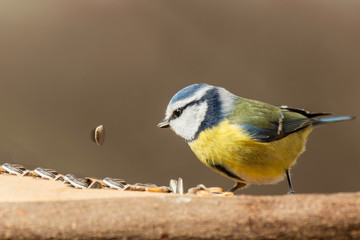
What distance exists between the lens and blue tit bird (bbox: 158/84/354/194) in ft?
2.71

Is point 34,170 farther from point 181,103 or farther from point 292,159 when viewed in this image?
point 292,159

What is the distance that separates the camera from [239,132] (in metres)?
0.84

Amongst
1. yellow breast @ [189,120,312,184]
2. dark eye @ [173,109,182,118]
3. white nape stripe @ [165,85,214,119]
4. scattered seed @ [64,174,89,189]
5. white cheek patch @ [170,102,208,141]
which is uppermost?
white nape stripe @ [165,85,214,119]

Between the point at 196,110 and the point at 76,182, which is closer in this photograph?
the point at 76,182

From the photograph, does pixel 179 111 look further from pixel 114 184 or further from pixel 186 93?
pixel 114 184

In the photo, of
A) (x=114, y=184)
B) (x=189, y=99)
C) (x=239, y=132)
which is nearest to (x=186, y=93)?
(x=189, y=99)

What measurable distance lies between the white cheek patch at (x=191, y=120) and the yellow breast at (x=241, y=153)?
0.07ft

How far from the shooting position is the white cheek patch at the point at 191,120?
86 cm

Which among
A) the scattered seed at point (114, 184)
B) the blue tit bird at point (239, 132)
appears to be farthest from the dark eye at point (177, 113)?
the scattered seed at point (114, 184)

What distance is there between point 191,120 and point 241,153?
124mm

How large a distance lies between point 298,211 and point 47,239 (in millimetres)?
273

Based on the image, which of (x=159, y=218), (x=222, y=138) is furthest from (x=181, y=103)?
(x=159, y=218)

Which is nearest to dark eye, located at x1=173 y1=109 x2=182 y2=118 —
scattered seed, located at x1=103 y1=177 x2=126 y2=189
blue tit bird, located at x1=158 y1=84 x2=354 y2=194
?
blue tit bird, located at x1=158 y1=84 x2=354 y2=194

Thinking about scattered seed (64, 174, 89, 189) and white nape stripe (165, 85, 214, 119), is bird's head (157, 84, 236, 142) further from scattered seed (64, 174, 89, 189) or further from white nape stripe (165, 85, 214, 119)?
scattered seed (64, 174, 89, 189)
